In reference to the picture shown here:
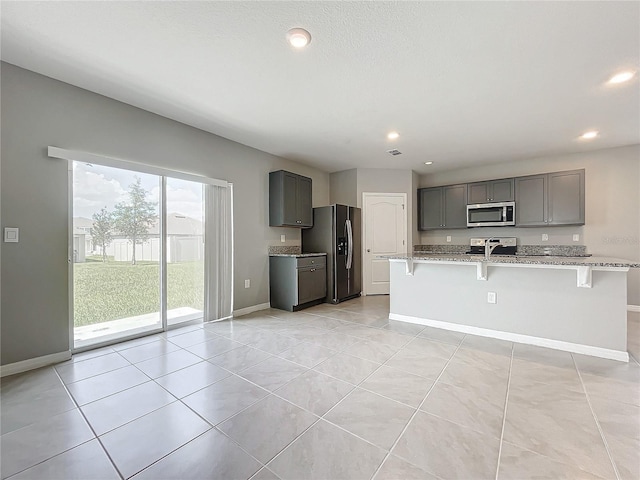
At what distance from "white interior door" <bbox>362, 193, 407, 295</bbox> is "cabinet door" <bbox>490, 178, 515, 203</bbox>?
156 centimetres

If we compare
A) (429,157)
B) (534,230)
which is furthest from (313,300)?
(534,230)

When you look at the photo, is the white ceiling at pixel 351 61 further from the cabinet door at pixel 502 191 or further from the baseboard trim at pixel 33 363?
the baseboard trim at pixel 33 363

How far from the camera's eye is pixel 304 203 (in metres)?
5.02

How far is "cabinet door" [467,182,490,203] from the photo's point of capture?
17.5 ft

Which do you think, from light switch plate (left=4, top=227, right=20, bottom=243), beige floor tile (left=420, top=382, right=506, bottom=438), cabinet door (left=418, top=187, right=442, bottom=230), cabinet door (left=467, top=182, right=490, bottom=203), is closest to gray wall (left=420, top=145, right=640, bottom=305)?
cabinet door (left=467, top=182, right=490, bottom=203)

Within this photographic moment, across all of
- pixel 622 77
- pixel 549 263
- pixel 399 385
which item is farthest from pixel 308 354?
pixel 622 77

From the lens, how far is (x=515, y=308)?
123 inches

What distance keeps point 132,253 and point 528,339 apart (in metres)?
4.47

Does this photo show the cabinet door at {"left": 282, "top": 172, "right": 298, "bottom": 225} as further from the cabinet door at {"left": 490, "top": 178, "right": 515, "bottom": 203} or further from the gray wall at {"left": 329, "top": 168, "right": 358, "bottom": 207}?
the cabinet door at {"left": 490, "top": 178, "right": 515, "bottom": 203}

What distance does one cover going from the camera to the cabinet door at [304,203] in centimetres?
491

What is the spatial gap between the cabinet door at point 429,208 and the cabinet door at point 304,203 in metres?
2.50

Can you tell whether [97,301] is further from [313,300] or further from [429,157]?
[429,157]

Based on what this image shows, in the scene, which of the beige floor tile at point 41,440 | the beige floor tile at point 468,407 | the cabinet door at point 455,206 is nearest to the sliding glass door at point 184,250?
the beige floor tile at point 41,440

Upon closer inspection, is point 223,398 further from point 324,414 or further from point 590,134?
point 590,134
